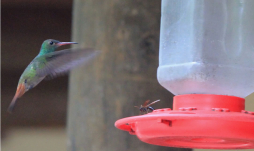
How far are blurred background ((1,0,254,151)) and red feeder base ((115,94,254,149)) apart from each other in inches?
26.4

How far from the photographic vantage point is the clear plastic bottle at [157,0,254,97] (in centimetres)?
201

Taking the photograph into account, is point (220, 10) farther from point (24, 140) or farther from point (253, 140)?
point (24, 140)

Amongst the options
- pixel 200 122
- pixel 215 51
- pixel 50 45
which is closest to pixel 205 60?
pixel 215 51

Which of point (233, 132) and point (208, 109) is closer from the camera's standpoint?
point (233, 132)

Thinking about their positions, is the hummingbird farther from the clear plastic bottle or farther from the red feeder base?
the red feeder base

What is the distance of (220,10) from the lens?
6.79ft

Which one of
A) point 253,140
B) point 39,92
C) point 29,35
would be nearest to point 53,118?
point 39,92

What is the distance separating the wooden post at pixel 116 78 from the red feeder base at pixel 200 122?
1.94 feet

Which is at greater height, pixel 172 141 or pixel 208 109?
pixel 208 109

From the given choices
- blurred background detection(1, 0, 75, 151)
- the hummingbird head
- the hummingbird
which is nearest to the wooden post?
the hummingbird

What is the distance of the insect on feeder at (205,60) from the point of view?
Result: 5.77 feet

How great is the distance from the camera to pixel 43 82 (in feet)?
16.5

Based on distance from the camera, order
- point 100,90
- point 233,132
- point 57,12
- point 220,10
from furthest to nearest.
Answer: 1. point 57,12
2. point 100,90
3. point 220,10
4. point 233,132

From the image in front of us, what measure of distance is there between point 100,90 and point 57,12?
75.5 inches
